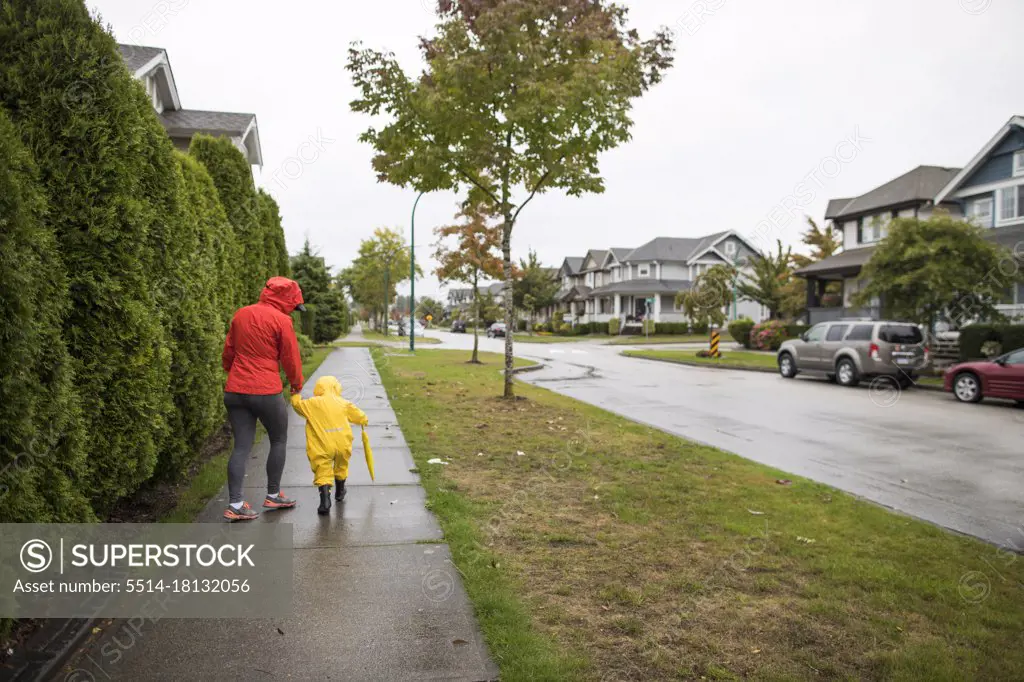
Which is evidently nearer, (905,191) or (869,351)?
(869,351)

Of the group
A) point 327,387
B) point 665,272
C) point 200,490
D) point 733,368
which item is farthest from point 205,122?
point 665,272

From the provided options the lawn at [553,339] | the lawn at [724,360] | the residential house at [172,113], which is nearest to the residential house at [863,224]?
the lawn at [724,360]

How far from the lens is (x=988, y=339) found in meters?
18.8

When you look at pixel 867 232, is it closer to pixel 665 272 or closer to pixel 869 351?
pixel 869 351

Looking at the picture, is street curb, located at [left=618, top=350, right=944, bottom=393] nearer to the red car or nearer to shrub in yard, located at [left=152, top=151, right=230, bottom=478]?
the red car

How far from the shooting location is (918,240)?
19078 millimetres

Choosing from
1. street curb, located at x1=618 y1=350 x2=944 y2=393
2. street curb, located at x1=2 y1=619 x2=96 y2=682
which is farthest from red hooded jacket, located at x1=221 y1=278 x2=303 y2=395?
street curb, located at x1=618 y1=350 x2=944 y2=393

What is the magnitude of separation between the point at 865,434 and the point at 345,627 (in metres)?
9.30

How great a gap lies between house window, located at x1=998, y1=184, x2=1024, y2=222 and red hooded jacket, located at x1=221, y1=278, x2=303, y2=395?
30660 millimetres

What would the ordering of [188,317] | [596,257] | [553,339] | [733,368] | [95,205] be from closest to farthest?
[95,205], [188,317], [733,368], [553,339], [596,257]

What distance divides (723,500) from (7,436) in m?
5.23

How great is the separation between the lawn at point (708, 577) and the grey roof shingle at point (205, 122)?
22.9 metres

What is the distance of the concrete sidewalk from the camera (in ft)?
10.0

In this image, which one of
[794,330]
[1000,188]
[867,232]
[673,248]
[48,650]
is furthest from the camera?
[673,248]
